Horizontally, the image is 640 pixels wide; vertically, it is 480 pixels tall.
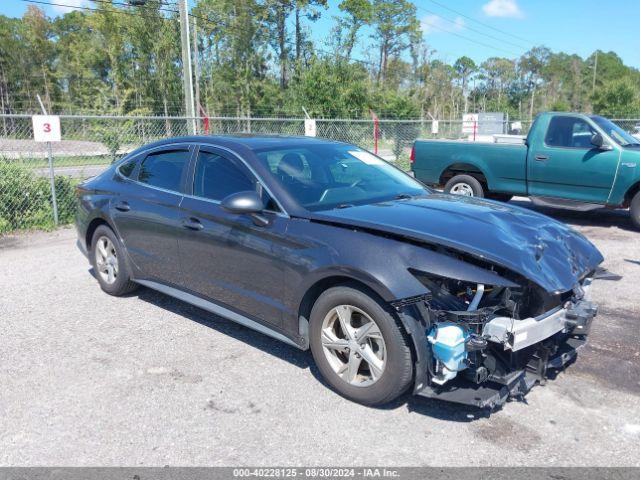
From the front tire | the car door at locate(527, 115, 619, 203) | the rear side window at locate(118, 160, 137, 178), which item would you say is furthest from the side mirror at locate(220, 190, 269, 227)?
the car door at locate(527, 115, 619, 203)

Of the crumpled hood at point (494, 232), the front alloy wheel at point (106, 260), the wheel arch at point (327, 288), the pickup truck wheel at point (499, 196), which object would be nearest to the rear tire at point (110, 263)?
the front alloy wheel at point (106, 260)

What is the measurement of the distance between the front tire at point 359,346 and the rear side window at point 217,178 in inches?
46.6

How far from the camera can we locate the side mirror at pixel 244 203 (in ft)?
12.3

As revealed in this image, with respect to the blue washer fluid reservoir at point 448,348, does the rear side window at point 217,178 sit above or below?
above

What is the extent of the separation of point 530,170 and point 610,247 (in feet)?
6.84

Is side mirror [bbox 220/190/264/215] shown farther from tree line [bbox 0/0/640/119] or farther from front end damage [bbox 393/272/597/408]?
tree line [bbox 0/0/640/119]

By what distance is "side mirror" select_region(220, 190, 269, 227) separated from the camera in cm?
375

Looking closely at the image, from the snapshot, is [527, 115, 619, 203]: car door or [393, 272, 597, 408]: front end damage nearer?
[393, 272, 597, 408]: front end damage

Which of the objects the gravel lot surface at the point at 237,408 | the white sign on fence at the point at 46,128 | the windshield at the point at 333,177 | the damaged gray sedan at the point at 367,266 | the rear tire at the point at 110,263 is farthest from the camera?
the white sign on fence at the point at 46,128

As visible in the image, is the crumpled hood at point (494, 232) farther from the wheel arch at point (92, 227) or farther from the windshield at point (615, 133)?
the windshield at point (615, 133)

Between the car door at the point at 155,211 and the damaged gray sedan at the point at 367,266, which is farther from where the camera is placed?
the car door at the point at 155,211

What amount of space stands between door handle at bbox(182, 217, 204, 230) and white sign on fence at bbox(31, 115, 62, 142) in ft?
16.7

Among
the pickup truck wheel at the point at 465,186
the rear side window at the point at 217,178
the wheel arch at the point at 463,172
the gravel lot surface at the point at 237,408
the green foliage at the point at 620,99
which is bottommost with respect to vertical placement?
the gravel lot surface at the point at 237,408

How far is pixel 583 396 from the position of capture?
3.60 metres
